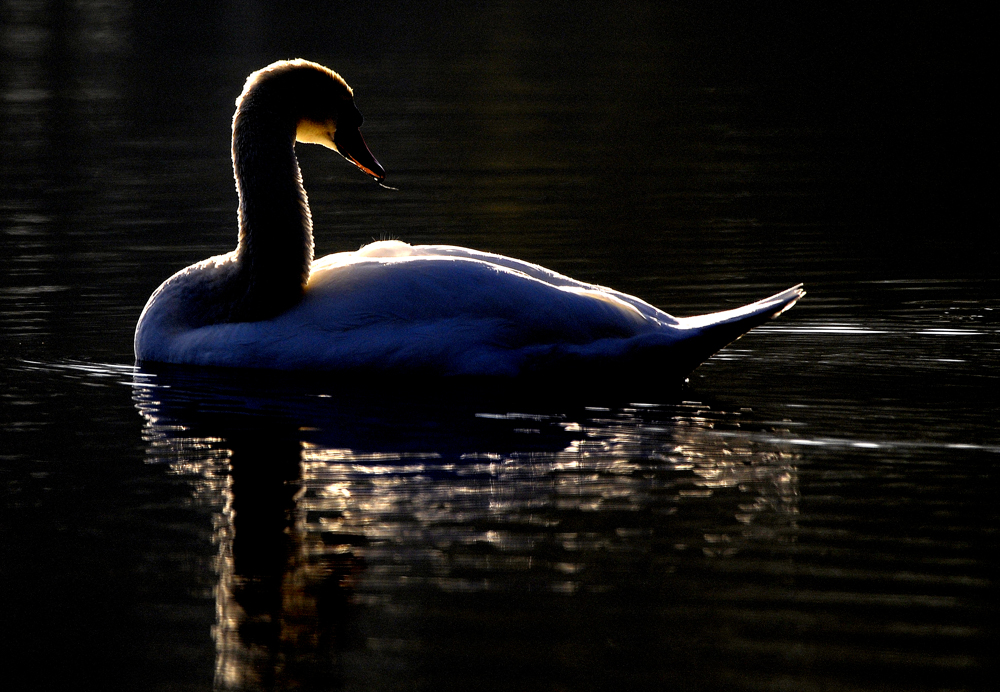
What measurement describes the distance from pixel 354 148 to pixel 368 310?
4.85 ft

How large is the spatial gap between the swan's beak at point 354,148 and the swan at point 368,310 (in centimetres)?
28

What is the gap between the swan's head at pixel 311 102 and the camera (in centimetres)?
799

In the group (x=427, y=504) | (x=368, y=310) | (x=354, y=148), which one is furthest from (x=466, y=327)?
(x=427, y=504)

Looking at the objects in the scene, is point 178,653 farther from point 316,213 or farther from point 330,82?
point 316,213

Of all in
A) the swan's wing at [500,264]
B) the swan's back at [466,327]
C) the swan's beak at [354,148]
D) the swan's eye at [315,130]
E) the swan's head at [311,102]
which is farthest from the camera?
the swan's beak at [354,148]

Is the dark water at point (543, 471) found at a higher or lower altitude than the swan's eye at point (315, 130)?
lower

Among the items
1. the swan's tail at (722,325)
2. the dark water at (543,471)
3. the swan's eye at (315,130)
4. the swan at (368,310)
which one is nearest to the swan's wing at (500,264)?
the swan at (368,310)

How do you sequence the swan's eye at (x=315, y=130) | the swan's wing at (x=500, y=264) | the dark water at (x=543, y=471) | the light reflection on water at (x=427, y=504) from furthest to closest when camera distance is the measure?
the swan's eye at (x=315, y=130)
the swan's wing at (x=500, y=264)
the light reflection on water at (x=427, y=504)
the dark water at (x=543, y=471)

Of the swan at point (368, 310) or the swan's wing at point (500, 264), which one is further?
the swan's wing at point (500, 264)

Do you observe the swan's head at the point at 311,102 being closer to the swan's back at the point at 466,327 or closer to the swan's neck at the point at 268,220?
the swan's neck at the point at 268,220

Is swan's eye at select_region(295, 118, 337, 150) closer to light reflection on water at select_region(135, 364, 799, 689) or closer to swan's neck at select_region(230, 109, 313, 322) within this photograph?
swan's neck at select_region(230, 109, 313, 322)

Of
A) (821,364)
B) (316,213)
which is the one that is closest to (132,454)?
(821,364)

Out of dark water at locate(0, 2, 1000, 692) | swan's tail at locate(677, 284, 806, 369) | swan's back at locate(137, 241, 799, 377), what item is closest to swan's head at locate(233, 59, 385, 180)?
swan's back at locate(137, 241, 799, 377)

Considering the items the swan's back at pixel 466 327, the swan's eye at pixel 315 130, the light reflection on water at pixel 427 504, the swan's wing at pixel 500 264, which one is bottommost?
the light reflection on water at pixel 427 504
